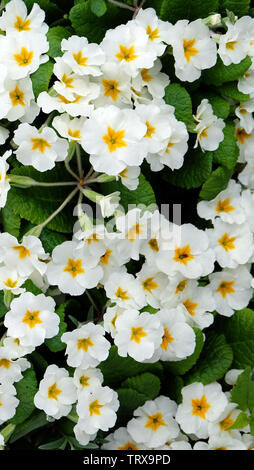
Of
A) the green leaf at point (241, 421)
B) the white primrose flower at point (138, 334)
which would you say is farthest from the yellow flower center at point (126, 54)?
the green leaf at point (241, 421)

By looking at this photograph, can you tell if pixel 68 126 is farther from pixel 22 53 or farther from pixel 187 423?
pixel 187 423

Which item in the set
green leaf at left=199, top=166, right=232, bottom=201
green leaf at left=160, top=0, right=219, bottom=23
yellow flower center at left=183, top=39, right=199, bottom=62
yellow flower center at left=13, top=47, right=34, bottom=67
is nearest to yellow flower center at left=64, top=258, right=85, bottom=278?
green leaf at left=199, top=166, right=232, bottom=201

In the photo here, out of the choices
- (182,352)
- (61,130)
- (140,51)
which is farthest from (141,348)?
(140,51)

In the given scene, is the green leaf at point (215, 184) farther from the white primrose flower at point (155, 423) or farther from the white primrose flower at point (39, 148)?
the white primrose flower at point (155, 423)

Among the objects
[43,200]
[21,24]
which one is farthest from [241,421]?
[21,24]

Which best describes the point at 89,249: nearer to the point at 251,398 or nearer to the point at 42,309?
the point at 42,309

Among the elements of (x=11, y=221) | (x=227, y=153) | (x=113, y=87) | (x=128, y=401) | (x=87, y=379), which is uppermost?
(x=113, y=87)

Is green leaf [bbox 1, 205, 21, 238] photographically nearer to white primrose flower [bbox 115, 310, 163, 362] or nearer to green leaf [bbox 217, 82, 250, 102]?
white primrose flower [bbox 115, 310, 163, 362]
